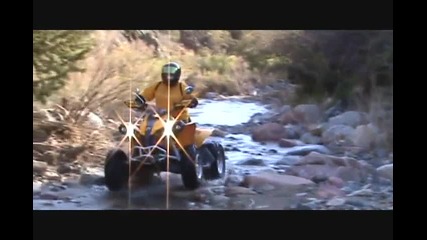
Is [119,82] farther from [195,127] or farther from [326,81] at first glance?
[326,81]

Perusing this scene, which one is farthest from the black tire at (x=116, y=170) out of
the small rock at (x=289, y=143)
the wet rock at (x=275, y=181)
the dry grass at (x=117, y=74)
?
the small rock at (x=289, y=143)

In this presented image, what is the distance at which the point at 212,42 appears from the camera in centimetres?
739

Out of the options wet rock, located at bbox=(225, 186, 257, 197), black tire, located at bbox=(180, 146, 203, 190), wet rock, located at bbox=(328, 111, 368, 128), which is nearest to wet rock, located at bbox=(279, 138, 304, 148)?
wet rock, located at bbox=(328, 111, 368, 128)

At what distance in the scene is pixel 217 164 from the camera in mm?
7371

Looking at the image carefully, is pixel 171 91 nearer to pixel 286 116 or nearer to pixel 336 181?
pixel 286 116

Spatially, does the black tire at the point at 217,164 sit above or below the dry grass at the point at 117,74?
below

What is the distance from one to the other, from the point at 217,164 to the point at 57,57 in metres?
1.28

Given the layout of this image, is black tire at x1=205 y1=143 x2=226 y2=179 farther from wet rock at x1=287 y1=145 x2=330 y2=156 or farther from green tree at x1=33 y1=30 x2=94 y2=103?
green tree at x1=33 y1=30 x2=94 y2=103

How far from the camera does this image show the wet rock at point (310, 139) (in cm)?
738

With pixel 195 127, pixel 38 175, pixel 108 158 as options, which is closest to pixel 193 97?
pixel 195 127

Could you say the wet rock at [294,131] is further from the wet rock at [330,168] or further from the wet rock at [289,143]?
the wet rock at [330,168]

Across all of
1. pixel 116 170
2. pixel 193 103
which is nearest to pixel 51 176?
pixel 116 170

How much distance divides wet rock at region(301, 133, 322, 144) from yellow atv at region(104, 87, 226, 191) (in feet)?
1.89

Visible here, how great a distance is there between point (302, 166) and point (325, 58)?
73 centimetres
